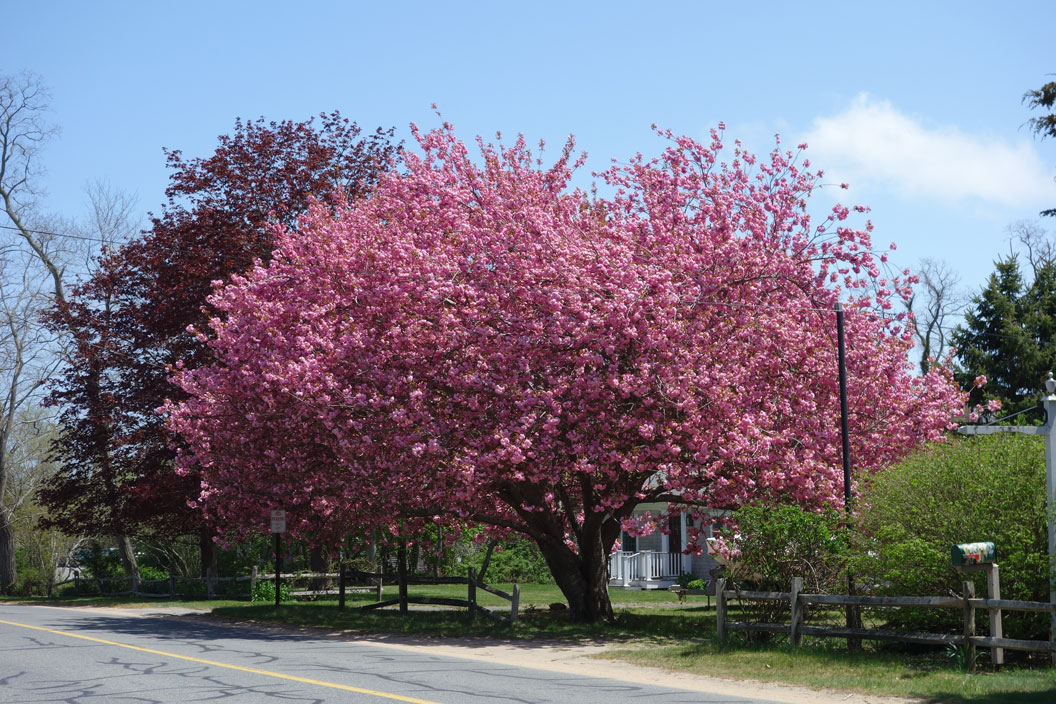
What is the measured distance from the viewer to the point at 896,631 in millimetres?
15734

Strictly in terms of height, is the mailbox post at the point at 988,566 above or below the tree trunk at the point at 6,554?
above

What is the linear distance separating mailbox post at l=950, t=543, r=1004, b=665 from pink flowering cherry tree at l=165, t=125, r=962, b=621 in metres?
6.10

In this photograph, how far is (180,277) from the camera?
3500cm

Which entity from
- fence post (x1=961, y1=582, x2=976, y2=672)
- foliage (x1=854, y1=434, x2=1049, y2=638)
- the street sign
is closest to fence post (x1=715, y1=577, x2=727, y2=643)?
foliage (x1=854, y1=434, x2=1049, y2=638)

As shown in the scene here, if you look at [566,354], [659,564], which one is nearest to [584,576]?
[566,354]

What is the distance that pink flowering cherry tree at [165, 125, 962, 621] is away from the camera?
20484 mm

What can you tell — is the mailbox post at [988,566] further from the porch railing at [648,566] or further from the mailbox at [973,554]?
the porch railing at [648,566]

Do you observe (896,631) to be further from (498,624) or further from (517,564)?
(517,564)

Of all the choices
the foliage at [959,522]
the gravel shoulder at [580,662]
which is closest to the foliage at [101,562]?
the gravel shoulder at [580,662]

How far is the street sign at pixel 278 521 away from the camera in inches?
1044

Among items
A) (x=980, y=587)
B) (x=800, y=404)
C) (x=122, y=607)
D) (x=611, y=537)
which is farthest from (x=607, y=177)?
(x=122, y=607)

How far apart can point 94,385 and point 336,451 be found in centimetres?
1907

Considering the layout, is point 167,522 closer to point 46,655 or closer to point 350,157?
point 350,157

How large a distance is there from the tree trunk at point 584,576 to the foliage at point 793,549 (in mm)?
6054
